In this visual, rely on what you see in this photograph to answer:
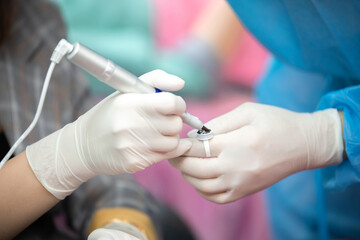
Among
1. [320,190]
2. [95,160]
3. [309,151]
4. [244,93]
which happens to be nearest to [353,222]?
[320,190]

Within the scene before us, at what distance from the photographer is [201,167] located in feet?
2.34

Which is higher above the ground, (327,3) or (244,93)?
(327,3)

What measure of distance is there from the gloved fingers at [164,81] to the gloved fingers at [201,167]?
0.14 meters

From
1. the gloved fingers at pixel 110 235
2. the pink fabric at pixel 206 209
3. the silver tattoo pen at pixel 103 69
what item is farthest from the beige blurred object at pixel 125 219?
the pink fabric at pixel 206 209

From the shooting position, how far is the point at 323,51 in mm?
823

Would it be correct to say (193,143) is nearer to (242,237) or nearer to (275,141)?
(275,141)

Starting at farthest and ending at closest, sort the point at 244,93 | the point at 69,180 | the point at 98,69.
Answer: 1. the point at 244,93
2. the point at 69,180
3. the point at 98,69

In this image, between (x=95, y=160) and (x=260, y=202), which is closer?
(x=95, y=160)

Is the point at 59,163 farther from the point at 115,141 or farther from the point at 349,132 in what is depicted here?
the point at 349,132

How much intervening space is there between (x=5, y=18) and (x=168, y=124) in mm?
536

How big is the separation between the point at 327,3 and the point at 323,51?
107mm

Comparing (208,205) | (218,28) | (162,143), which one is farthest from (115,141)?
(218,28)

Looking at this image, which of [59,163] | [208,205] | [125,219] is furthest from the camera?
[208,205]

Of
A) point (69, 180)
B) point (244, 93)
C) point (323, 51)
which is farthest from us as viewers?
point (244, 93)
